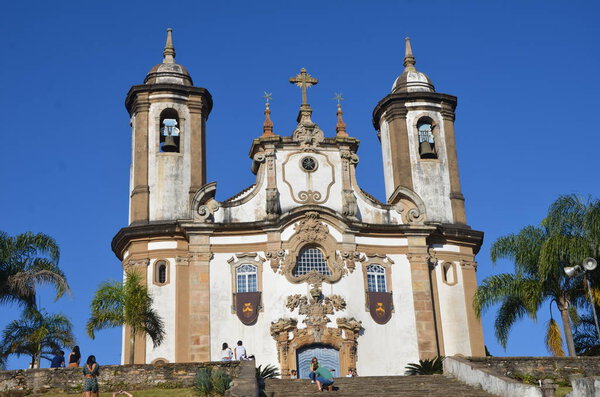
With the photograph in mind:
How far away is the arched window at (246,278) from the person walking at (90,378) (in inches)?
512

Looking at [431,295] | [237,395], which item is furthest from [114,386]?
[431,295]

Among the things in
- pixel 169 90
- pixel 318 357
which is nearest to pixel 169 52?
pixel 169 90

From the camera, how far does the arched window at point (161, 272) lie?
34.9 m

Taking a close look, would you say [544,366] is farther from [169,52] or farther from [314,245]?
[169,52]

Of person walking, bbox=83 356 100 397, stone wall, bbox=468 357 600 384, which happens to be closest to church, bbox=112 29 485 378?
stone wall, bbox=468 357 600 384

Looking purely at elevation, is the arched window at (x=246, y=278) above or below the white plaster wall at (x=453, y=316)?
above

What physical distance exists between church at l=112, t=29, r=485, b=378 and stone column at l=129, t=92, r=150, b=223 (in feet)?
0.17

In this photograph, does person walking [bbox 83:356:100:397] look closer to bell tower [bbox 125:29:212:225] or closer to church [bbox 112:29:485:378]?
church [bbox 112:29:485:378]

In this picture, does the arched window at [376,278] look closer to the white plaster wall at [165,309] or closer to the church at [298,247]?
the church at [298,247]

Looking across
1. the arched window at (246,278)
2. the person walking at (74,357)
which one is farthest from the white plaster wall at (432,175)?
the person walking at (74,357)

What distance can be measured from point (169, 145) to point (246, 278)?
692 cm

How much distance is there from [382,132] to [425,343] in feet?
34.7

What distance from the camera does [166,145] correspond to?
37812 mm

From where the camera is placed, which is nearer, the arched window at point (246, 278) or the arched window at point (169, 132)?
the arched window at point (246, 278)
